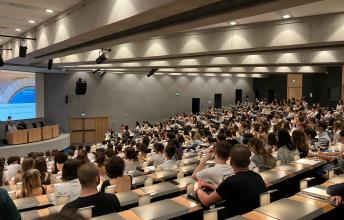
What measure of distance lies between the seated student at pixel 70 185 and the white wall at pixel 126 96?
55.4ft

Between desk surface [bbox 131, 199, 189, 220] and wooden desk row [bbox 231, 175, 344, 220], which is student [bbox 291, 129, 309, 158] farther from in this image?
desk surface [bbox 131, 199, 189, 220]

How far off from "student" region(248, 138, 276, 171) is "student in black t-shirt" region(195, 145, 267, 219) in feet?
6.82

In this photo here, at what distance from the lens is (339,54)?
469 inches

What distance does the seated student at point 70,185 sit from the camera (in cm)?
417

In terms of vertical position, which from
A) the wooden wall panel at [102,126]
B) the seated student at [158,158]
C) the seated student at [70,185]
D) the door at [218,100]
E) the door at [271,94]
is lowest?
the wooden wall panel at [102,126]

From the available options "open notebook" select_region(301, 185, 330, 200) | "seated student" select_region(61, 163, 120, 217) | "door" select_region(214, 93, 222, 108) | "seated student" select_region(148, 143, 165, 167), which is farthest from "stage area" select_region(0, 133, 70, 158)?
"open notebook" select_region(301, 185, 330, 200)

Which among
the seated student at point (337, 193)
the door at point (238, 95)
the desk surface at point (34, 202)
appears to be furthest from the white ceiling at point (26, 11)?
the door at point (238, 95)

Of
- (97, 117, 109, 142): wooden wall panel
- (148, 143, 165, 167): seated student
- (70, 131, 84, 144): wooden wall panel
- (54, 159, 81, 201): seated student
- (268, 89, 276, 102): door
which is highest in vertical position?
(268, 89, 276, 102): door

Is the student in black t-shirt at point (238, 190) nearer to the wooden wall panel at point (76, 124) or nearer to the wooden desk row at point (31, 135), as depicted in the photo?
the wooden desk row at point (31, 135)

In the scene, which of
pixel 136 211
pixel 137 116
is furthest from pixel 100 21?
pixel 137 116

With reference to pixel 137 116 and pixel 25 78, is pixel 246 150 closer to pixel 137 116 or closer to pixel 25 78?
pixel 25 78

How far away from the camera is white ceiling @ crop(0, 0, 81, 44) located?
20.7 feet

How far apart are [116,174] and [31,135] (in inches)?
547

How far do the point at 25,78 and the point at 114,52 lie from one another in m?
9.07
